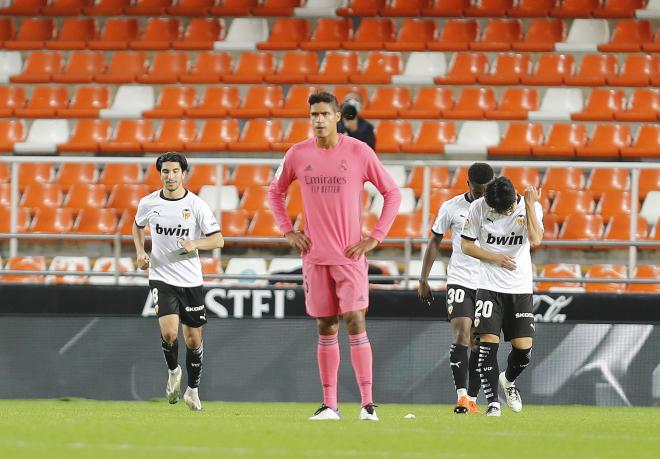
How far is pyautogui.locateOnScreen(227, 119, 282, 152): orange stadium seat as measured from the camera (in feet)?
53.8

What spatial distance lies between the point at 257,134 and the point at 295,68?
1.77 metres

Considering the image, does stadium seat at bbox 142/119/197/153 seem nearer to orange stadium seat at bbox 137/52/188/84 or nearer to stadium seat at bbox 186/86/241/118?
stadium seat at bbox 186/86/241/118

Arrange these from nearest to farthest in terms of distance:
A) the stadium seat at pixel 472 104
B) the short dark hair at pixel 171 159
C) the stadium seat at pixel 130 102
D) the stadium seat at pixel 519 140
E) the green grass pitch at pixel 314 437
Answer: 1. the green grass pitch at pixel 314 437
2. the short dark hair at pixel 171 159
3. the stadium seat at pixel 519 140
4. the stadium seat at pixel 472 104
5. the stadium seat at pixel 130 102

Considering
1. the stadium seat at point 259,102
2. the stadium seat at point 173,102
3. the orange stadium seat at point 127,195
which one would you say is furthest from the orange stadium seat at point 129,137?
the orange stadium seat at point 127,195

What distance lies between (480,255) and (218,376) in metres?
4.11

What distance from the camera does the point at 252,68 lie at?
18359 mm

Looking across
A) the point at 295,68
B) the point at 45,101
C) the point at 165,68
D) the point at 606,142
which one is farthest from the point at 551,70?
the point at 45,101

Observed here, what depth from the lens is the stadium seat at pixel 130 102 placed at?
58.7 feet

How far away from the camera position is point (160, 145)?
54.3ft

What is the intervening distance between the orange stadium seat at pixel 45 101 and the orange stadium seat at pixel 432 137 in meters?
5.10

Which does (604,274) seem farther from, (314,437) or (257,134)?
(314,437)

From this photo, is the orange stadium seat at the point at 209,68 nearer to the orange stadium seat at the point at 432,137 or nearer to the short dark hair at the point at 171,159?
the orange stadium seat at the point at 432,137

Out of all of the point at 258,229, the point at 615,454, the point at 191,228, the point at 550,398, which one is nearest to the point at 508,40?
the point at 258,229

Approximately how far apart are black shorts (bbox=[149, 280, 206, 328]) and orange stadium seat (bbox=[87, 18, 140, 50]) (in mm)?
9855
